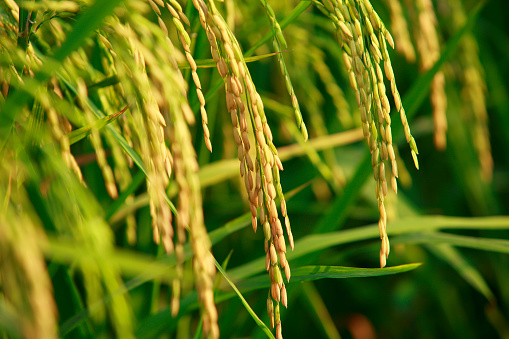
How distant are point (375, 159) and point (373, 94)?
0.26 feet

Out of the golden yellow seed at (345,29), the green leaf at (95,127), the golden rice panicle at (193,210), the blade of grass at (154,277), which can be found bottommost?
the blade of grass at (154,277)

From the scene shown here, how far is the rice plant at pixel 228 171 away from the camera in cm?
45

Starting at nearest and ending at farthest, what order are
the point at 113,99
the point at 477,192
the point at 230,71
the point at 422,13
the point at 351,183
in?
1. the point at 230,71
2. the point at 113,99
3. the point at 351,183
4. the point at 422,13
5. the point at 477,192

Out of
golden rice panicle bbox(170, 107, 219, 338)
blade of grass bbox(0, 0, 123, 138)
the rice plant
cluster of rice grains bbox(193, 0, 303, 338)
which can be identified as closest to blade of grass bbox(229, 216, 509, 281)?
the rice plant

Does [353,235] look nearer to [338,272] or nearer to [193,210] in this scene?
[338,272]

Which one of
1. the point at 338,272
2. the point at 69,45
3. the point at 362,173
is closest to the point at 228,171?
the point at 362,173

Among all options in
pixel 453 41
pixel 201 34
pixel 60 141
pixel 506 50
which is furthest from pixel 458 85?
pixel 60 141

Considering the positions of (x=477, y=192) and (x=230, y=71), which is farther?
(x=477, y=192)

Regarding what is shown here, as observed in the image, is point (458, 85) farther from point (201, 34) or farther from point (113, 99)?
point (113, 99)

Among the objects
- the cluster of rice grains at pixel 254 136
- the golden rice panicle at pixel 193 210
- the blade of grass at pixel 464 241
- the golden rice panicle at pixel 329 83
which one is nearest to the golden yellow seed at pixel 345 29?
the cluster of rice grains at pixel 254 136

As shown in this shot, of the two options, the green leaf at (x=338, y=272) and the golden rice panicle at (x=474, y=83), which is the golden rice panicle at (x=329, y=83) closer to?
the golden rice panicle at (x=474, y=83)

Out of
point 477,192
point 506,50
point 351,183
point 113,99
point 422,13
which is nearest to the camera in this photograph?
point 113,99

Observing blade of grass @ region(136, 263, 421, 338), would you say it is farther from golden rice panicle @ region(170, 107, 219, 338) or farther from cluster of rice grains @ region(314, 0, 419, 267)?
golden rice panicle @ region(170, 107, 219, 338)

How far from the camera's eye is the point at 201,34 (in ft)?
2.72
